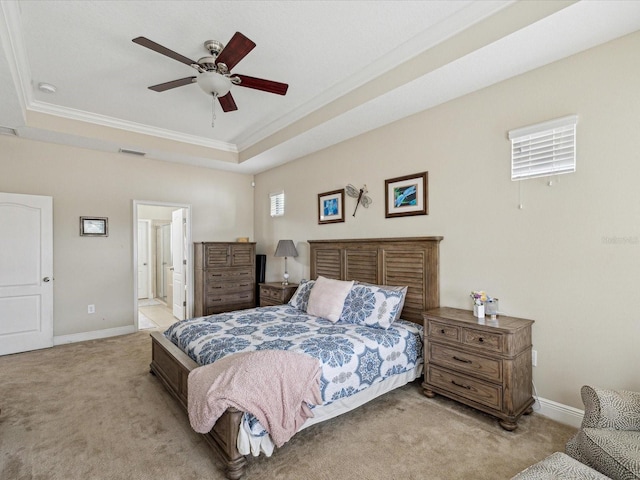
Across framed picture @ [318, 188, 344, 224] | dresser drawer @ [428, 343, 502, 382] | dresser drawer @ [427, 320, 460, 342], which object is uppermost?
framed picture @ [318, 188, 344, 224]

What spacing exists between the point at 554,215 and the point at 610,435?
1.52m

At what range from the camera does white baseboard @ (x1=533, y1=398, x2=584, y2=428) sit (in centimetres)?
236

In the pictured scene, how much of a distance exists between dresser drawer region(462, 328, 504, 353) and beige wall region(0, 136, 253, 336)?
4577mm

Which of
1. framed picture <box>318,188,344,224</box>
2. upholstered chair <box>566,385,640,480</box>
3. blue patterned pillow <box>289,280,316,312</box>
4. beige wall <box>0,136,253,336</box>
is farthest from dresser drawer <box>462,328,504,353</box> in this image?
beige wall <box>0,136,253,336</box>

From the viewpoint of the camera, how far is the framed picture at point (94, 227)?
462 cm

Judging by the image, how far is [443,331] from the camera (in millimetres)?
2719

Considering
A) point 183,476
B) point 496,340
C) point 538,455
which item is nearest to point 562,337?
point 496,340

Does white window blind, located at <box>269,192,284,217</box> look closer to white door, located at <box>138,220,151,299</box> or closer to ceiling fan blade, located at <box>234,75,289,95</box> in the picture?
ceiling fan blade, located at <box>234,75,289,95</box>

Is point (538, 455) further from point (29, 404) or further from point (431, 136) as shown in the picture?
point (29, 404)

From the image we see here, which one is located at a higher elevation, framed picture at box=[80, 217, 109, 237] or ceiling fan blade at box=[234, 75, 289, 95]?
ceiling fan blade at box=[234, 75, 289, 95]

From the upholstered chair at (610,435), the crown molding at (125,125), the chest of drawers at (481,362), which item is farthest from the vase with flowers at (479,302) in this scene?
the crown molding at (125,125)

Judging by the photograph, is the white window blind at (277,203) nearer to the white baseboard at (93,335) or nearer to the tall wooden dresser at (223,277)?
the tall wooden dresser at (223,277)

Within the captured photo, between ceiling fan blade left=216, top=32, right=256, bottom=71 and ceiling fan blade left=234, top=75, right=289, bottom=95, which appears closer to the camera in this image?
ceiling fan blade left=216, top=32, right=256, bottom=71

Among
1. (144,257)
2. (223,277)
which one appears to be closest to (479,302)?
(223,277)
